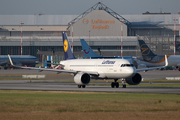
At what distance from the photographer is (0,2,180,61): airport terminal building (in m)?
128

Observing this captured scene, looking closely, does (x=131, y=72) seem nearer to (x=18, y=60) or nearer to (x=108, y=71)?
(x=108, y=71)

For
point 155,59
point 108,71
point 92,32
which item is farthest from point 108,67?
point 92,32

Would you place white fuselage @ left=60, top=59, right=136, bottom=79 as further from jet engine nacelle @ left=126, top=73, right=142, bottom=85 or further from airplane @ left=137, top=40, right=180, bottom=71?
airplane @ left=137, top=40, right=180, bottom=71

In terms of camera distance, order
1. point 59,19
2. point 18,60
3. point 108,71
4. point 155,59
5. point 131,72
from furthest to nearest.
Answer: point 59,19 → point 18,60 → point 155,59 → point 108,71 → point 131,72

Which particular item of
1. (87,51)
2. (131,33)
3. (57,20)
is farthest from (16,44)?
(87,51)

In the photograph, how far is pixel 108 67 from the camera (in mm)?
41625

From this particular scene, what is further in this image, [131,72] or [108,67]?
[108,67]

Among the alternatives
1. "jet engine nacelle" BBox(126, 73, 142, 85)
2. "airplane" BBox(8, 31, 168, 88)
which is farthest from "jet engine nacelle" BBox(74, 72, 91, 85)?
"jet engine nacelle" BBox(126, 73, 142, 85)

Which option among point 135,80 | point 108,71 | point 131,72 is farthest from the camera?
point 135,80

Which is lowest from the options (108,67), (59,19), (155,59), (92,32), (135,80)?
(135,80)

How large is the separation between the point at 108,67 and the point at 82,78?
346 cm

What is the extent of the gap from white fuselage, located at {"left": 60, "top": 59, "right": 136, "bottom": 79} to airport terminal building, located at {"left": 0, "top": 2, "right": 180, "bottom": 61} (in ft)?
244

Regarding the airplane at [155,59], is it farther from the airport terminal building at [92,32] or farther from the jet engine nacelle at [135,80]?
the jet engine nacelle at [135,80]

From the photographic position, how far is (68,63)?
1905 inches
